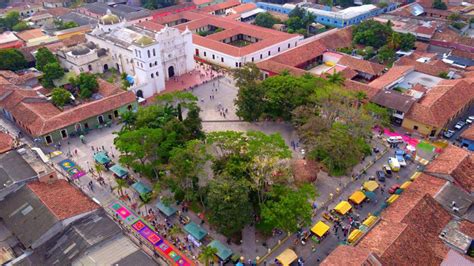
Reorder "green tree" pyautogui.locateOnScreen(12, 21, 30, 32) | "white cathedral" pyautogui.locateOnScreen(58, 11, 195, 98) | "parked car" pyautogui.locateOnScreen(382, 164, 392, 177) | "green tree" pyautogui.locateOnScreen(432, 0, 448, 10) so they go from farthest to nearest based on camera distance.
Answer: "green tree" pyautogui.locateOnScreen(432, 0, 448, 10) → "green tree" pyautogui.locateOnScreen(12, 21, 30, 32) → "white cathedral" pyautogui.locateOnScreen(58, 11, 195, 98) → "parked car" pyautogui.locateOnScreen(382, 164, 392, 177)

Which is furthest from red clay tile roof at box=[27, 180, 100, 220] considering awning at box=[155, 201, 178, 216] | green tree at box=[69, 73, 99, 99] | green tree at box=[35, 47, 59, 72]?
green tree at box=[35, 47, 59, 72]

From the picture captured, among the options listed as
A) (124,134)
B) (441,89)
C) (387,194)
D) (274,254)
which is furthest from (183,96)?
(441,89)

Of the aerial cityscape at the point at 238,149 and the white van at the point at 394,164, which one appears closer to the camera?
the aerial cityscape at the point at 238,149

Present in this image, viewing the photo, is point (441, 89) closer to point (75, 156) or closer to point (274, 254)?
point (274, 254)

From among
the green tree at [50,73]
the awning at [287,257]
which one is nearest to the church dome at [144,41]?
the green tree at [50,73]

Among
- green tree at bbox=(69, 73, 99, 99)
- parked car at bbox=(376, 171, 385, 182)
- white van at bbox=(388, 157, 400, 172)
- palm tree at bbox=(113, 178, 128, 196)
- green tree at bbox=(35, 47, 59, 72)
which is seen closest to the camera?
palm tree at bbox=(113, 178, 128, 196)

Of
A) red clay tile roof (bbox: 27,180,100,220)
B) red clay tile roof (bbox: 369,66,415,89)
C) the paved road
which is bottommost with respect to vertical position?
the paved road

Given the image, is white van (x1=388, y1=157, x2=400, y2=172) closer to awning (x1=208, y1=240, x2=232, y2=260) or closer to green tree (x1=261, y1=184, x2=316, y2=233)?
green tree (x1=261, y1=184, x2=316, y2=233)

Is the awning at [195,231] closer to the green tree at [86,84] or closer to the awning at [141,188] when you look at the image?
the awning at [141,188]
